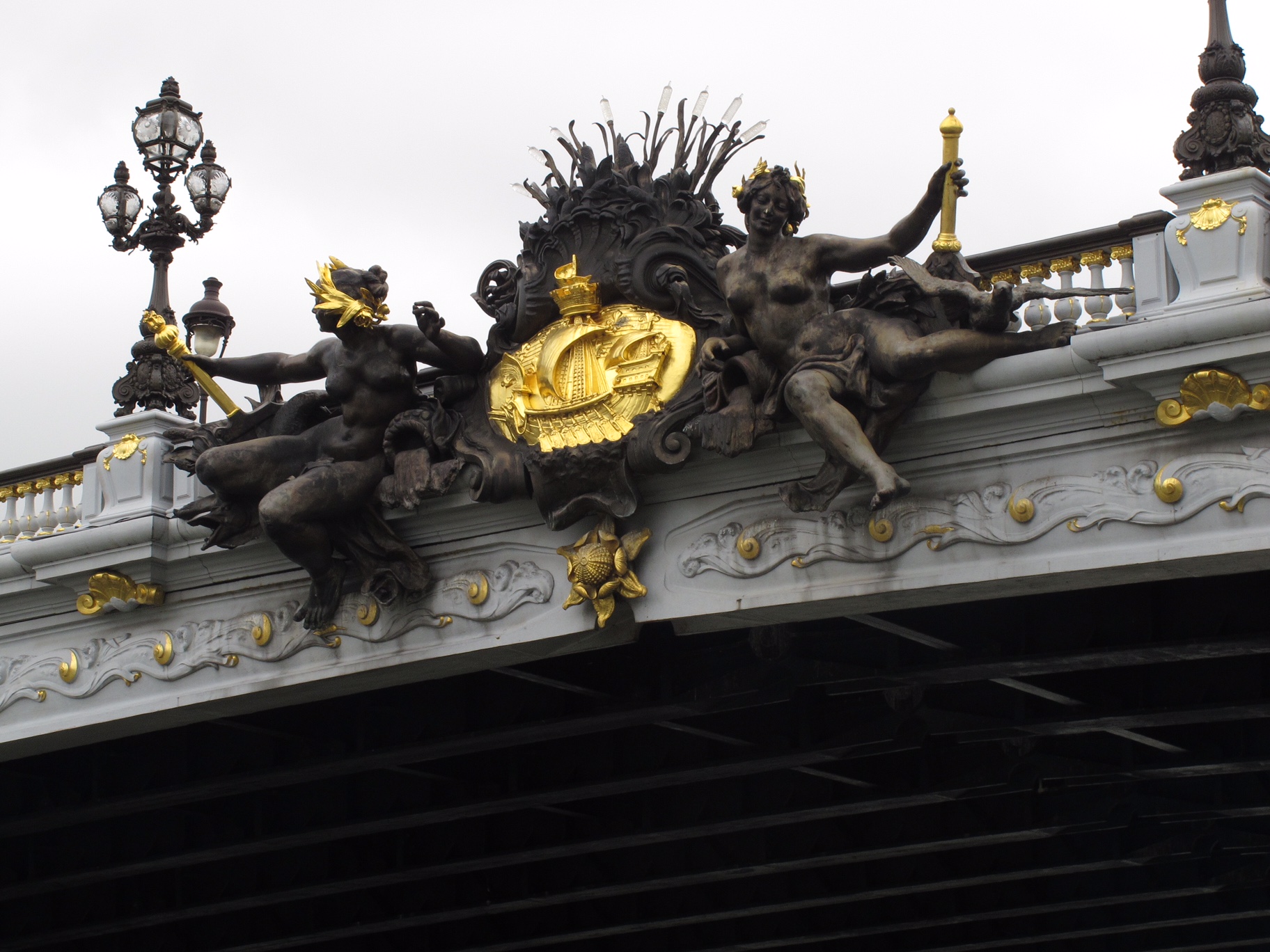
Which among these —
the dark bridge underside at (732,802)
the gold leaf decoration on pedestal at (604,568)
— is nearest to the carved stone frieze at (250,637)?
the gold leaf decoration on pedestal at (604,568)

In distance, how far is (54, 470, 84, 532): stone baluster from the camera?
23453 mm

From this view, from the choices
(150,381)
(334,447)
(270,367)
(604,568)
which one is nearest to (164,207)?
(150,381)

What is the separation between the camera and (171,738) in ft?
82.7

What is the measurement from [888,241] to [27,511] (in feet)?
32.2

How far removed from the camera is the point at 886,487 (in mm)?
18047

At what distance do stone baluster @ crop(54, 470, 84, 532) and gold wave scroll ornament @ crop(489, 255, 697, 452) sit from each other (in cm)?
501

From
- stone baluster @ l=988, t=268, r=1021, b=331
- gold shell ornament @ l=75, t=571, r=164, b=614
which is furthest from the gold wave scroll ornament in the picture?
gold shell ornament @ l=75, t=571, r=164, b=614

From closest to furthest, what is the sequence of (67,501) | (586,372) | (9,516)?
(586,372) < (67,501) < (9,516)

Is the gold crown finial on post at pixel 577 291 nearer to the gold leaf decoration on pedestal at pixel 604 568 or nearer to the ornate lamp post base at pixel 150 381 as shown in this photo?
the gold leaf decoration on pedestal at pixel 604 568

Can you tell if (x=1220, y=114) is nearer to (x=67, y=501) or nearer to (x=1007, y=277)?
(x=1007, y=277)

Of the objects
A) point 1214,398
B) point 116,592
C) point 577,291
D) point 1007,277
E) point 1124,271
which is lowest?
point 116,592

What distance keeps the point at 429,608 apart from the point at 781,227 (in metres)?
4.84

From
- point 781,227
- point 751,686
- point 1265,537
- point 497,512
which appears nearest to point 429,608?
point 497,512

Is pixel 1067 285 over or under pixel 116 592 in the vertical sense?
over
